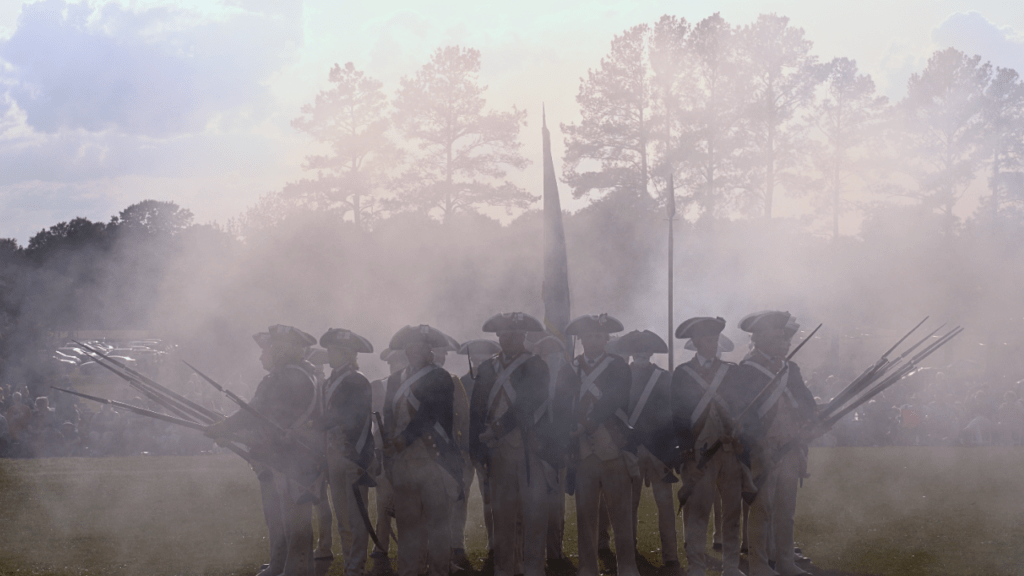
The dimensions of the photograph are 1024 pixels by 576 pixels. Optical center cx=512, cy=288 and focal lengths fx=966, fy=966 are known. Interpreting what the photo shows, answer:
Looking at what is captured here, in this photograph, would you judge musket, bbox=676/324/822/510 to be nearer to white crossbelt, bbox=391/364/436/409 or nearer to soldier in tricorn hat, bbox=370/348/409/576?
white crossbelt, bbox=391/364/436/409

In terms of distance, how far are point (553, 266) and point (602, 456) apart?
5415 millimetres

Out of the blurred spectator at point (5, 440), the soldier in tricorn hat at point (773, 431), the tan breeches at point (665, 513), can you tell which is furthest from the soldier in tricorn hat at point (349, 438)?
the blurred spectator at point (5, 440)

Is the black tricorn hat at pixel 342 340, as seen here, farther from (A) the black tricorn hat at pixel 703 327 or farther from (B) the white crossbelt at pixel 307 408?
(A) the black tricorn hat at pixel 703 327

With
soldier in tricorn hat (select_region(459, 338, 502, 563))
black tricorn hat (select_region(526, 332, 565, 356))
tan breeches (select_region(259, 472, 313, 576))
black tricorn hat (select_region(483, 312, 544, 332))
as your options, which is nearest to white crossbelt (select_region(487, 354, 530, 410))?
black tricorn hat (select_region(483, 312, 544, 332))

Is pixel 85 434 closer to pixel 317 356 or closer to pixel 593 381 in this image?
pixel 317 356

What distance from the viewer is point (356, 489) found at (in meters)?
6.70

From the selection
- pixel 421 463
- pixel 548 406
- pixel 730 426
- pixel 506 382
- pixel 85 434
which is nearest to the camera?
pixel 421 463

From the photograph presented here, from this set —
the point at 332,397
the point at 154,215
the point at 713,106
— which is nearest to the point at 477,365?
the point at 332,397

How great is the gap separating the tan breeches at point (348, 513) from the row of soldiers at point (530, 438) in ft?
0.04

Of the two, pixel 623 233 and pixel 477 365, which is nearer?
pixel 477 365

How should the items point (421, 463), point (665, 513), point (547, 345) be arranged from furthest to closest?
point (547, 345), point (665, 513), point (421, 463)

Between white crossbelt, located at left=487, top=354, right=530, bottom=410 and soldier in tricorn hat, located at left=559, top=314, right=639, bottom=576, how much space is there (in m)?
0.31

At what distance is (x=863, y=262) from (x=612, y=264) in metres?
6.89

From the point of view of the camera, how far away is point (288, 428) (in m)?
6.47
